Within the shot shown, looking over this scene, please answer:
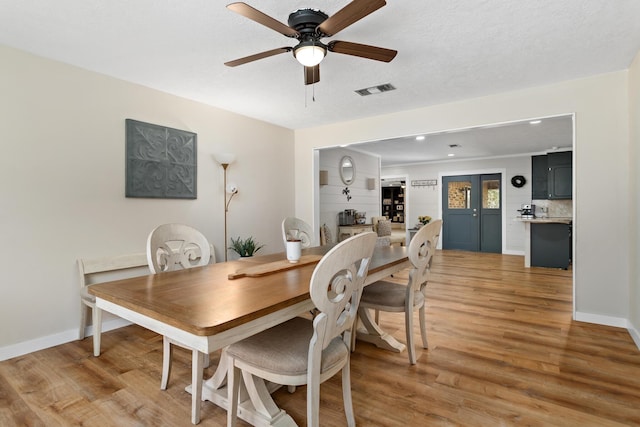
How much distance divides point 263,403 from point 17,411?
54.9 inches

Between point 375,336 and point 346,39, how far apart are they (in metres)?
2.27

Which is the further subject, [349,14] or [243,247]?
[243,247]

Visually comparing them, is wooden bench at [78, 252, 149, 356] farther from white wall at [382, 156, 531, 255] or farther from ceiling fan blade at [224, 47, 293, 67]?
white wall at [382, 156, 531, 255]

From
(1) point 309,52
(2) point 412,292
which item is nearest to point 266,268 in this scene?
(2) point 412,292

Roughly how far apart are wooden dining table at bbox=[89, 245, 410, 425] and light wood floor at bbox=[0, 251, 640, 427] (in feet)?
0.71

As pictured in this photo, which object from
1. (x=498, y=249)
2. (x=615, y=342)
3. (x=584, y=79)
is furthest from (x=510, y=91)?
(x=498, y=249)

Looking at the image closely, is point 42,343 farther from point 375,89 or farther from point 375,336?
point 375,89

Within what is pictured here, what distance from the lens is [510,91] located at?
11.5ft

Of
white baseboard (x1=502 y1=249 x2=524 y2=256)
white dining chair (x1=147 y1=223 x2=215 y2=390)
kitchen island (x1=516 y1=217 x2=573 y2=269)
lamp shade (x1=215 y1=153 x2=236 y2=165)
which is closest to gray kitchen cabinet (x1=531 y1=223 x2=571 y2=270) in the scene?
kitchen island (x1=516 y1=217 x2=573 y2=269)

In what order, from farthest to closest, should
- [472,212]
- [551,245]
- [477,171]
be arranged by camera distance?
[472,212] < [477,171] < [551,245]

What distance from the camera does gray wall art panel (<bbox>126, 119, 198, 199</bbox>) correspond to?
320 centimetres

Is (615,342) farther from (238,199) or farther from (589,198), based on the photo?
(238,199)

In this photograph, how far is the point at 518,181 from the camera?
7.56 metres

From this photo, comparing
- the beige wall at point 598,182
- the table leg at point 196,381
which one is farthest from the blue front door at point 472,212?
the table leg at point 196,381
